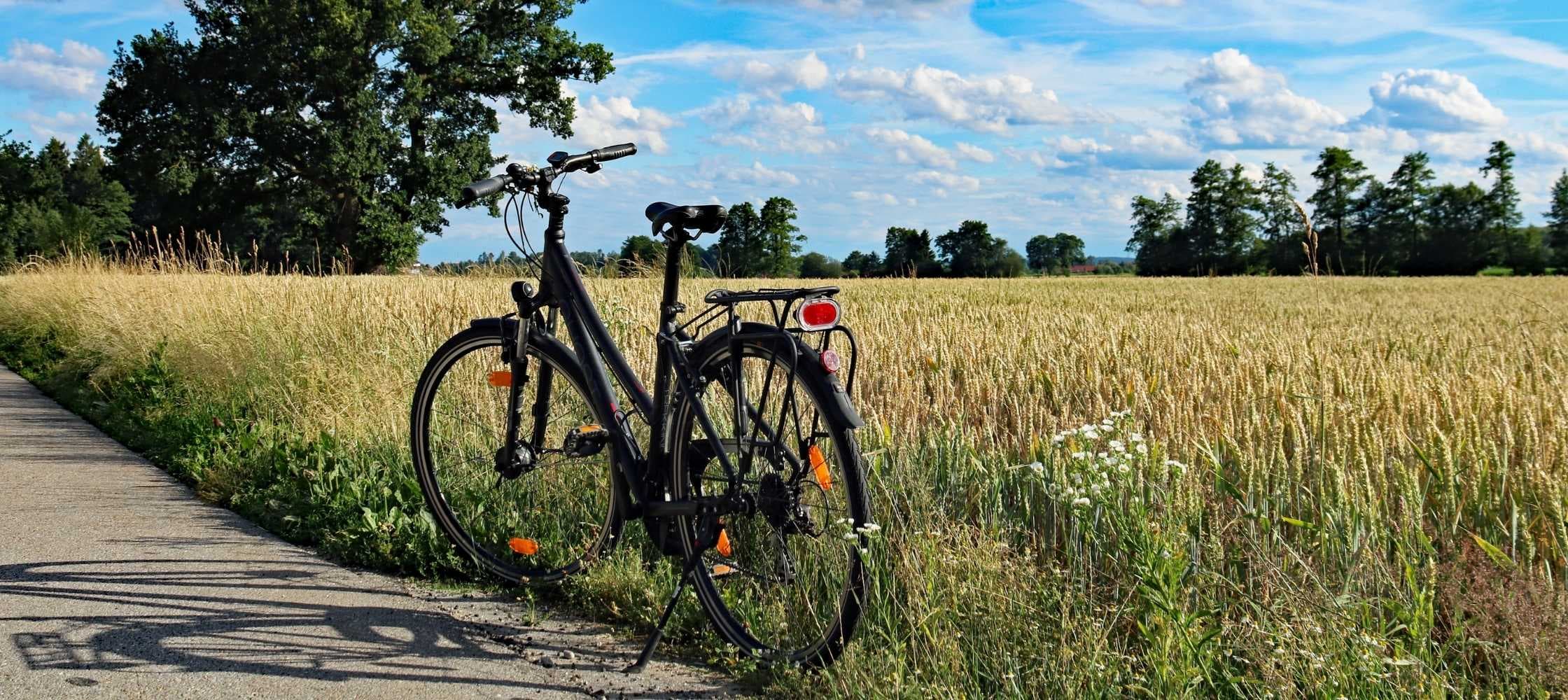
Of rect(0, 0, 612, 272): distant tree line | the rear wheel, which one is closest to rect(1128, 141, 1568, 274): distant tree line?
rect(0, 0, 612, 272): distant tree line

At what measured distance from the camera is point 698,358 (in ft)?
11.5

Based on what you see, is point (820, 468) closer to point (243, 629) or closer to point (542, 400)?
point (542, 400)

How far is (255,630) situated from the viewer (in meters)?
3.78

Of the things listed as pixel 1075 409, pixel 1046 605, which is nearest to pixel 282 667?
pixel 1046 605

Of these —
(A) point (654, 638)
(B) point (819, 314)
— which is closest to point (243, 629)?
(A) point (654, 638)

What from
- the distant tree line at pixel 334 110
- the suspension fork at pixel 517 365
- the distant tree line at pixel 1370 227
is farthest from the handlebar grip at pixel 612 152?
the distant tree line at pixel 1370 227

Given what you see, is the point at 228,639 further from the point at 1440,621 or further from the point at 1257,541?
the point at 1440,621

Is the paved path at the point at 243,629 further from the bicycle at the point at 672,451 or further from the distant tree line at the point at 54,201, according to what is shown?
the distant tree line at the point at 54,201

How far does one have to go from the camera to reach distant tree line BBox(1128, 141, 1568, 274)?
71.0 metres

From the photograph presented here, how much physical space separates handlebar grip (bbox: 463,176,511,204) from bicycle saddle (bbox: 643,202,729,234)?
627 millimetres

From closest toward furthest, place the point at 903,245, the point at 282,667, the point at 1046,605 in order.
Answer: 1. the point at 1046,605
2. the point at 282,667
3. the point at 903,245

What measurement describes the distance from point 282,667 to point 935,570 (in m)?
2.02

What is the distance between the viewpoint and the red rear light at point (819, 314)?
9.87ft

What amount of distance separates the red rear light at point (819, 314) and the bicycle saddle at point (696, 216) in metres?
0.55
